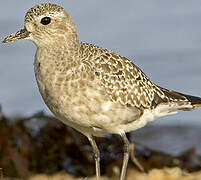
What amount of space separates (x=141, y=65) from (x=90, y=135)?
25.5ft

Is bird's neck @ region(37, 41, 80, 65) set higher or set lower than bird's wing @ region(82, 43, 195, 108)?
higher

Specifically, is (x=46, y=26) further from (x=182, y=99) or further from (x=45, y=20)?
(x=182, y=99)

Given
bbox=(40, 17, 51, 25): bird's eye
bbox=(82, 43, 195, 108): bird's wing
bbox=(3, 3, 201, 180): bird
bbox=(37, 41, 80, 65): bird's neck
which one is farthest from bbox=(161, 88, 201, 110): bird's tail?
bbox=(40, 17, 51, 25): bird's eye

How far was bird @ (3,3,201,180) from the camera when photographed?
799 centimetres

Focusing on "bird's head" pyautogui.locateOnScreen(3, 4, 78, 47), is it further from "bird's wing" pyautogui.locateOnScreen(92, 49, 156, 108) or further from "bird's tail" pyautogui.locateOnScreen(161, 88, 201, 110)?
"bird's tail" pyautogui.locateOnScreen(161, 88, 201, 110)

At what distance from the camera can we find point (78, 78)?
316 inches

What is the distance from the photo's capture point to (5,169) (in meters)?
10.1

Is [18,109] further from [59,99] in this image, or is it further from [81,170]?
[59,99]

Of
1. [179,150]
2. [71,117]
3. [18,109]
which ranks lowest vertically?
[179,150]

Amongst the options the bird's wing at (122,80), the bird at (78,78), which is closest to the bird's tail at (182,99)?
the bird's wing at (122,80)

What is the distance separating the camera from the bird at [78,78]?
26.2 ft

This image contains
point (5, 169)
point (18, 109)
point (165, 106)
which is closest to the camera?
point (165, 106)

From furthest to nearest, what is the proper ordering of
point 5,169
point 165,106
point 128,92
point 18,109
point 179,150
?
point 18,109
point 179,150
point 5,169
point 165,106
point 128,92

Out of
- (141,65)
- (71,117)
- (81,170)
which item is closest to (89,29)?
(141,65)
